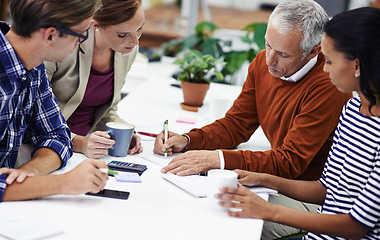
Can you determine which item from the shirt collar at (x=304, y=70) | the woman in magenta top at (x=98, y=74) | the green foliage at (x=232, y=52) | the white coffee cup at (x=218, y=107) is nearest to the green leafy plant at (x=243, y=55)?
the green foliage at (x=232, y=52)

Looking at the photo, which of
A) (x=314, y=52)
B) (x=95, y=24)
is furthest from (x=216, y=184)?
(x=95, y=24)

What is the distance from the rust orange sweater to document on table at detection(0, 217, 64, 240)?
70cm

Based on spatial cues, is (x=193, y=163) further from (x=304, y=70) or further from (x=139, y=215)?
(x=304, y=70)

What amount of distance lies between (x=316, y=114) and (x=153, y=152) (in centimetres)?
63

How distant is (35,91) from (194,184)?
0.58 metres

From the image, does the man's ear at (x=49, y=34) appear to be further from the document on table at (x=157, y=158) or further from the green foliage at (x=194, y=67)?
the green foliage at (x=194, y=67)

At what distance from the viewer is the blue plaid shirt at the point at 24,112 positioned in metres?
1.29

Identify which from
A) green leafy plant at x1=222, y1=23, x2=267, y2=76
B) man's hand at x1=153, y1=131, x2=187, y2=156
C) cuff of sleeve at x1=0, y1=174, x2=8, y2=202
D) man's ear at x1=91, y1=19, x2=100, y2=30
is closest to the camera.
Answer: cuff of sleeve at x1=0, y1=174, x2=8, y2=202

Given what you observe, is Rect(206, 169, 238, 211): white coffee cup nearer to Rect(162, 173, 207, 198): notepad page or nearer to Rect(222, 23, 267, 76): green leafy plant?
Rect(162, 173, 207, 198): notepad page

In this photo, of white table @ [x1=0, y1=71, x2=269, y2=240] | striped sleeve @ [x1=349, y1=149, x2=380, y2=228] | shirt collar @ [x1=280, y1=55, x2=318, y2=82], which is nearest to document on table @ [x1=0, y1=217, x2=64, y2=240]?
white table @ [x1=0, y1=71, x2=269, y2=240]

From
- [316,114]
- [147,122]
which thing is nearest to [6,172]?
[147,122]

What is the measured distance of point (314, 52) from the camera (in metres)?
1.74

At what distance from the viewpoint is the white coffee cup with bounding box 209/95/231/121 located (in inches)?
86.5

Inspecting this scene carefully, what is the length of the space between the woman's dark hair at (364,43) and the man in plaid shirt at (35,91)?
0.73m
